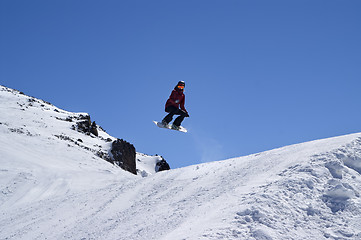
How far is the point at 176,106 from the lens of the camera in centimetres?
1741

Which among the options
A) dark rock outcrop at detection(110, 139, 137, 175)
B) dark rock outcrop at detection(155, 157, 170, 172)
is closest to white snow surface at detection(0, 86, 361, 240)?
dark rock outcrop at detection(110, 139, 137, 175)

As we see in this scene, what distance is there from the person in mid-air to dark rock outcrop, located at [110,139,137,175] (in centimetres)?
1595

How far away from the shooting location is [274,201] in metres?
7.07

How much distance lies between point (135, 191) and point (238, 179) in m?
4.04

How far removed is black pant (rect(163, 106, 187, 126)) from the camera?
17.5 m

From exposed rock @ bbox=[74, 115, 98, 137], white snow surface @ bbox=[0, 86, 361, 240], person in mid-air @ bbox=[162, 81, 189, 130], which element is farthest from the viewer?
exposed rock @ bbox=[74, 115, 98, 137]

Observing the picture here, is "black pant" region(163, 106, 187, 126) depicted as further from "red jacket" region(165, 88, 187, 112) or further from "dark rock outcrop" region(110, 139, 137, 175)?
"dark rock outcrop" region(110, 139, 137, 175)

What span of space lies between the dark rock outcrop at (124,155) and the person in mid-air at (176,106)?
1595cm

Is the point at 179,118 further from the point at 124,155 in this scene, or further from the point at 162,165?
the point at 162,165

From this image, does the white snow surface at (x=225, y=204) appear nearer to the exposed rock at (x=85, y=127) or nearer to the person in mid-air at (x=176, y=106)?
the person in mid-air at (x=176, y=106)

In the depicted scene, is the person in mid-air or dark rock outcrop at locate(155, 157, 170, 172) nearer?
the person in mid-air

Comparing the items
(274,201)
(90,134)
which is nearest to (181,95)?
(274,201)

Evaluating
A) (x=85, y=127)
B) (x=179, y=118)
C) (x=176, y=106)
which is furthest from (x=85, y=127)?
(x=176, y=106)

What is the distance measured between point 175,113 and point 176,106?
45 cm
